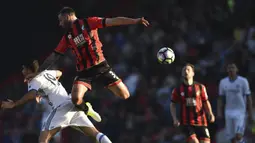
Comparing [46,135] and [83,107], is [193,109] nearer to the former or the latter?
[83,107]

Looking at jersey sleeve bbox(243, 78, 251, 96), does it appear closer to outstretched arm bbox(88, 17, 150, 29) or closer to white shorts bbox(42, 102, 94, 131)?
outstretched arm bbox(88, 17, 150, 29)

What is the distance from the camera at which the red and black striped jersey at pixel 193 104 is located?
504 inches

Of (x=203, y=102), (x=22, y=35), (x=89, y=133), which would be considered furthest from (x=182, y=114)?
(x=22, y=35)

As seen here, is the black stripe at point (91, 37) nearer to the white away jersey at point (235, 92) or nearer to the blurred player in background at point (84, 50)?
the blurred player in background at point (84, 50)

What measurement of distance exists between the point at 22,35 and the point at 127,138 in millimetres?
5158

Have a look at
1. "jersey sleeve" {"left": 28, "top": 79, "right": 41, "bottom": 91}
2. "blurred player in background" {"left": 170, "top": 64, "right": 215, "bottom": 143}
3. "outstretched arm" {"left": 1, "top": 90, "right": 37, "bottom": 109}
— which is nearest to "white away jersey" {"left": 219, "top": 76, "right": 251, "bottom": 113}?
"blurred player in background" {"left": 170, "top": 64, "right": 215, "bottom": 143}

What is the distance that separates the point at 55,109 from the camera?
37.0 ft

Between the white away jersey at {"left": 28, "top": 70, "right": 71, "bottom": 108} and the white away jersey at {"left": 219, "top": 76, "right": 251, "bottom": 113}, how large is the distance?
4.62m

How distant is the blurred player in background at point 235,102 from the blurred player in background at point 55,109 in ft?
14.8

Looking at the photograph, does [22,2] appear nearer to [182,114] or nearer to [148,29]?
[148,29]

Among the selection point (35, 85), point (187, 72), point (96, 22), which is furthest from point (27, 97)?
point (187, 72)

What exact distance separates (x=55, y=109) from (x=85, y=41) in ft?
4.04

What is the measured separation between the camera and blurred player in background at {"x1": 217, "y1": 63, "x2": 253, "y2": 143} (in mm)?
14788

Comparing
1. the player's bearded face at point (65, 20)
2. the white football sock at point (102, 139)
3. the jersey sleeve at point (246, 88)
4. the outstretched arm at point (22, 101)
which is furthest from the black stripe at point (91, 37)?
the jersey sleeve at point (246, 88)
